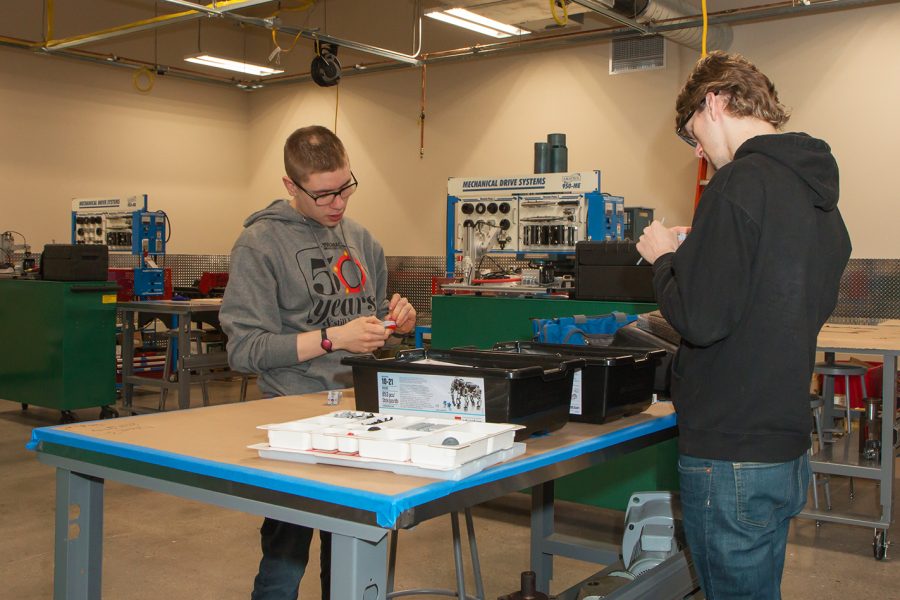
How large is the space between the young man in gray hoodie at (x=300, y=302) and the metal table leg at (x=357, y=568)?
28.2 inches

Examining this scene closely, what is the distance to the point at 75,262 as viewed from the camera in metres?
5.96

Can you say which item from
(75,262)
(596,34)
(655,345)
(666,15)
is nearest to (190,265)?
(75,262)

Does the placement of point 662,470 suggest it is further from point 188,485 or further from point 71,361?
point 71,361

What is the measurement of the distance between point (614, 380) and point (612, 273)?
6.87 ft

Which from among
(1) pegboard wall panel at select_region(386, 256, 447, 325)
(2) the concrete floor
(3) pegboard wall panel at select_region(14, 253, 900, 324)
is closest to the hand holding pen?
(2) the concrete floor

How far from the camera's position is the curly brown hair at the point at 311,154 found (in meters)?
2.06

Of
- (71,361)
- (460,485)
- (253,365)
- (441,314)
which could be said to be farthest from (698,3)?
(460,485)

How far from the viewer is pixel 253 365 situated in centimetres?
198

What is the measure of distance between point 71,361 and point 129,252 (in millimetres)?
2465

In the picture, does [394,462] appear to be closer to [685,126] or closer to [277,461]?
[277,461]

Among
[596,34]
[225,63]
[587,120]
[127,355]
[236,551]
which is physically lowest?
[236,551]

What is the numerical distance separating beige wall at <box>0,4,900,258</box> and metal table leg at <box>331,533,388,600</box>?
6817mm

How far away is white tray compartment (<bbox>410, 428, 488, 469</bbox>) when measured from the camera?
120 centimetres

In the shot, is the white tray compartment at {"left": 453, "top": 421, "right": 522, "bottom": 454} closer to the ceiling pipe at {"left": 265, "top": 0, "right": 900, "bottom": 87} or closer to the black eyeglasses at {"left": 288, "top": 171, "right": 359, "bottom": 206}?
the black eyeglasses at {"left": 288, "top": 171, "right": 359, "bottom": 206}
